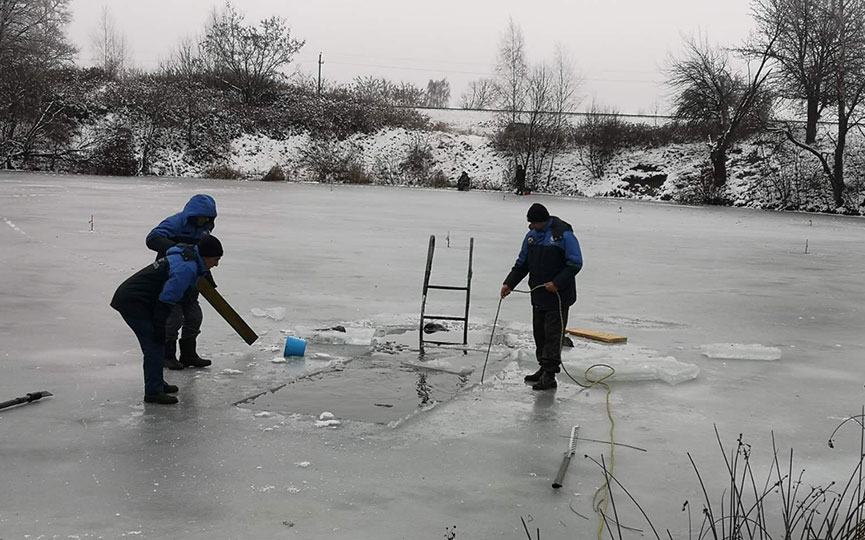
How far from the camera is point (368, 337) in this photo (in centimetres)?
805

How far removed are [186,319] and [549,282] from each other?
300 cm

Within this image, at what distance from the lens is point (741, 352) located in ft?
26.2

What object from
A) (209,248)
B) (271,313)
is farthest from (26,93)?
(209,248)

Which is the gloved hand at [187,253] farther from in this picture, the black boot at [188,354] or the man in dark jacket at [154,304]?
the black boot at [188,354]

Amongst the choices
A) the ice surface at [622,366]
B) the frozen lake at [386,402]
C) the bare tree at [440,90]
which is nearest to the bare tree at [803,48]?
the frozen lake at [386,402]

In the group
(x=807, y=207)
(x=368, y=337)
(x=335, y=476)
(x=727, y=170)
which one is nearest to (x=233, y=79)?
(x=727, y=170)

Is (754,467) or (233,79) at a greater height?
(233,79)

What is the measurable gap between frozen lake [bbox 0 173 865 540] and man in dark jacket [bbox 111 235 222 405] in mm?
207

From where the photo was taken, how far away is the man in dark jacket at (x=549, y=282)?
6.63 m

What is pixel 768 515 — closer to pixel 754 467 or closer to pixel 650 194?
pixel 754 467

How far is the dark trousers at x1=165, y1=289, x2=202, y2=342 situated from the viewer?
6.59m

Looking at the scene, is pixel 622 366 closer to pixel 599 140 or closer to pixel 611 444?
pixel 611 444

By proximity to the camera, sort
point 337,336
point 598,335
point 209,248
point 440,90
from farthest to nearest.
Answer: point 440,90 < point 598,335 < point 337,336 < point 209,248

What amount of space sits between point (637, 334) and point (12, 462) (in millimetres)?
6234
